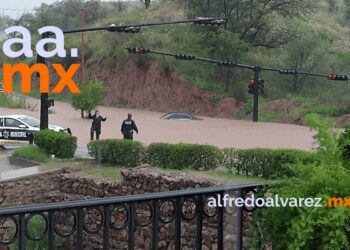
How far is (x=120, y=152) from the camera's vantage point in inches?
692

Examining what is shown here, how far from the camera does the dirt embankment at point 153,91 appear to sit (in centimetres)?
4056

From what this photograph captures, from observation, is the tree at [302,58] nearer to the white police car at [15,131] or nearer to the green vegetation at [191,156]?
the white police car at [15,131]

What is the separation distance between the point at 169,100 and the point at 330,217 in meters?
39.5

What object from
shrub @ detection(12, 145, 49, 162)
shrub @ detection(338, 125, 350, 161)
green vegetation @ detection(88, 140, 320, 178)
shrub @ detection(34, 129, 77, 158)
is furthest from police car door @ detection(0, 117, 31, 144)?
shrub @ detection(338, 125, 350, 161)

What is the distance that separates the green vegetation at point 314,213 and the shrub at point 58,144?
16443 mm

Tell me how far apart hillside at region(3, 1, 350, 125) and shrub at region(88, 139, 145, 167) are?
1779 centimetres

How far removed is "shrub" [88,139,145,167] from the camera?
17.4 metres

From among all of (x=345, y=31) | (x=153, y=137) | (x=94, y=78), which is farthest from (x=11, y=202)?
(x=345, y=31)

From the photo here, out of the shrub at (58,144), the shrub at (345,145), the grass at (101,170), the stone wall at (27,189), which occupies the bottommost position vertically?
the stone wall at (27,189)

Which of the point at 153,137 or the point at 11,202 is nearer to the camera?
the point at 11,202

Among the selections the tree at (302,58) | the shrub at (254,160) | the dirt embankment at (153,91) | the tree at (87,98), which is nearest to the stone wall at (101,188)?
the shrub at (254,160)

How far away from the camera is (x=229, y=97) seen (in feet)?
132

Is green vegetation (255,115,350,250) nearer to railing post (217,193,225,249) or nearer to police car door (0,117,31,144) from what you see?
railing post (217,193,225,249)

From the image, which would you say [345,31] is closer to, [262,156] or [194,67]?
[194,67]
